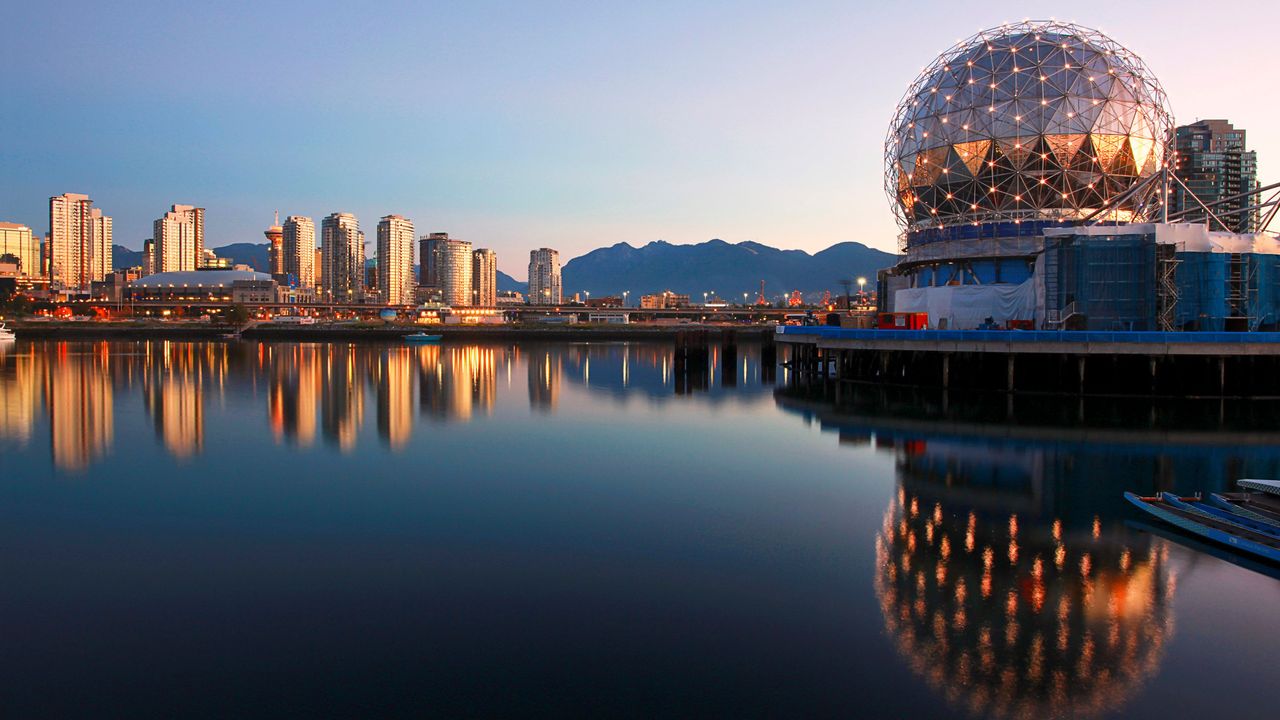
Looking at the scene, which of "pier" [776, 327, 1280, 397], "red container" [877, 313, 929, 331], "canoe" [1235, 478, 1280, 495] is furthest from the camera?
"red container" [877, 313, 929, 331]

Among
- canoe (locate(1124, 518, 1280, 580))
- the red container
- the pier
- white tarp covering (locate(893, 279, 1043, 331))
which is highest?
white tarp covering (locate(893, 279, 1043, 331))

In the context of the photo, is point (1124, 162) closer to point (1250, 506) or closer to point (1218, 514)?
point (1250, 506)

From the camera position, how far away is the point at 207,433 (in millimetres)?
27625

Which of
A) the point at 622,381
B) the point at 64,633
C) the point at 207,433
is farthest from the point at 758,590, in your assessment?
the point at 622,381

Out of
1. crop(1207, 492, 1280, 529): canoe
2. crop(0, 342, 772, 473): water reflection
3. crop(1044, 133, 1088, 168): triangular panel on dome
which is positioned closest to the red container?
crop(0, 342, 772, 473): water reflection

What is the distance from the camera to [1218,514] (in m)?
14.5

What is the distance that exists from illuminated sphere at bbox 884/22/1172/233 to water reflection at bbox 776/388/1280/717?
2357 cm

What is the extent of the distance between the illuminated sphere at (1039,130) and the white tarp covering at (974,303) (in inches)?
167

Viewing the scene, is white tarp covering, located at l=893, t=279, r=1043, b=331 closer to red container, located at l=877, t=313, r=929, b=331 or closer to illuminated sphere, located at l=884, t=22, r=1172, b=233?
red container, located at l=877, t=313, r=929, b=331

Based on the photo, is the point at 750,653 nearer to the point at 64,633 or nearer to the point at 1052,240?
the point at 64,633

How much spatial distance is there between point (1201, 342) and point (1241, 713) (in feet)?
100

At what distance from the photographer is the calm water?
8.83 meters

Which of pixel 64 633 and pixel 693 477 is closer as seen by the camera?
pixel 64 633

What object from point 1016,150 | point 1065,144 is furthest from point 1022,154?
point 1065,144
